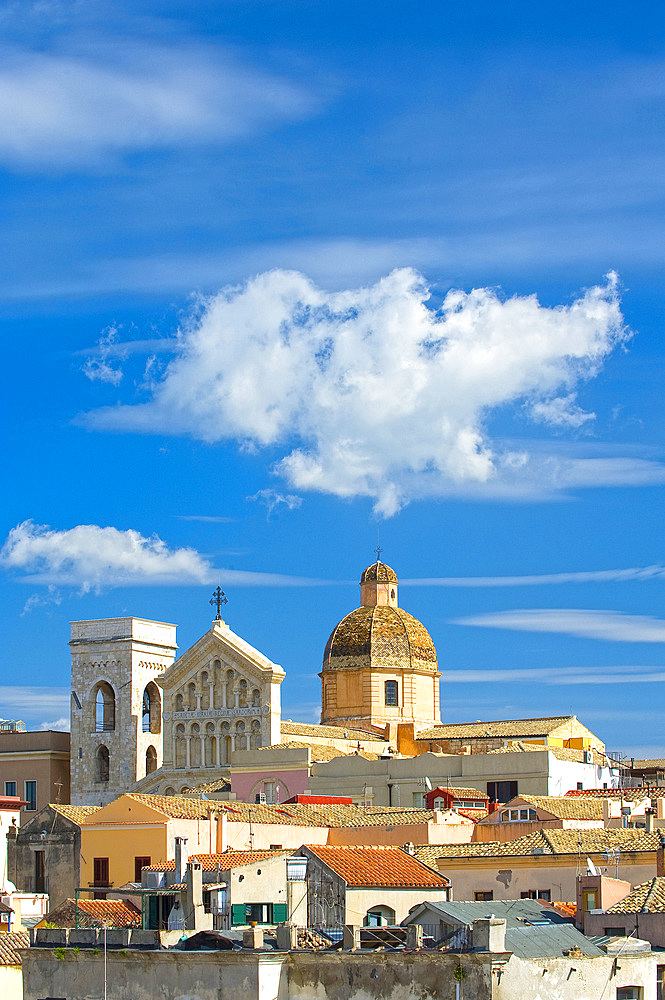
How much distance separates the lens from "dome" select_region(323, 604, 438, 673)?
8356cm

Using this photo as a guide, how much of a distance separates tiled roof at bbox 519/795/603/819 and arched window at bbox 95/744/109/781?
37375 millimetres

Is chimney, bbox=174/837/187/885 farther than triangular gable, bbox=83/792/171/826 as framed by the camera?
No

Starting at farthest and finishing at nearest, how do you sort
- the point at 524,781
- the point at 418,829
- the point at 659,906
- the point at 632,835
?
the point at 524,781
the point at 418,829
the point at 632,835
the point at 659,906

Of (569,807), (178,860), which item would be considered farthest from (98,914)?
(569,807)

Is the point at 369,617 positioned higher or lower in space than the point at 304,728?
higher

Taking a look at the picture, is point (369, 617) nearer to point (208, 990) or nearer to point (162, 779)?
point (162, 779)

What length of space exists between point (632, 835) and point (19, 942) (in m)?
17.0

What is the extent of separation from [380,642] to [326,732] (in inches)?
250

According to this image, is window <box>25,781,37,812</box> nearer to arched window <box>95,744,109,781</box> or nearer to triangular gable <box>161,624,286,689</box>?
arched window <box>95,744,109,781</box>

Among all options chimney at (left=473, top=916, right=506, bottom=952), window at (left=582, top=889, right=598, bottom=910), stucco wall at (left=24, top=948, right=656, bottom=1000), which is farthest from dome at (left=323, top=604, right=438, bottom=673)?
chimney at (left=473, top=916, right=506, bottom=952)

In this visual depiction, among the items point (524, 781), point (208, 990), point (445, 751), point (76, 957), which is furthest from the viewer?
point (445, 751)

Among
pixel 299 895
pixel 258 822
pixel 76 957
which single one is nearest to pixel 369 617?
pixel 258 822

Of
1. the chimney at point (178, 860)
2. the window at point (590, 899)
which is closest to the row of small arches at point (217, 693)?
the chimney at point (178, 860)

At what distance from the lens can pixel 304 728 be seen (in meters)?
80.0
